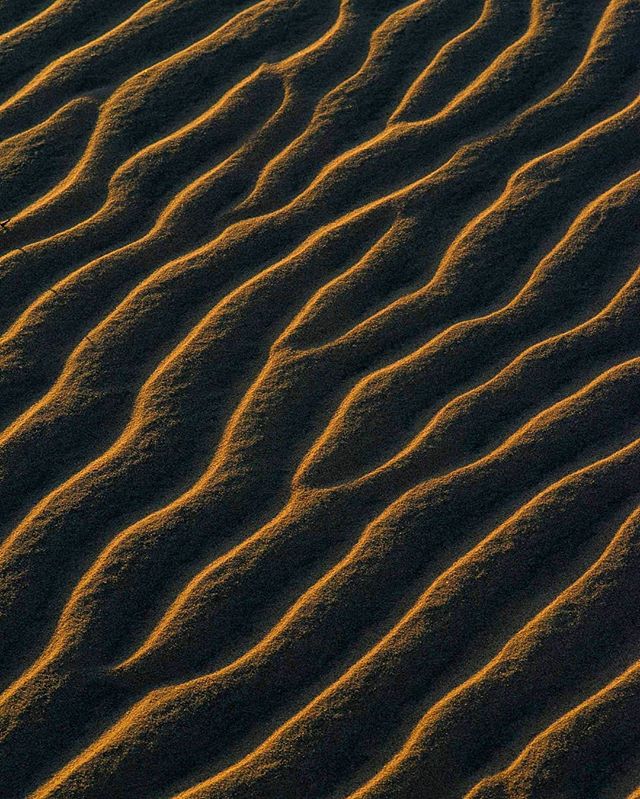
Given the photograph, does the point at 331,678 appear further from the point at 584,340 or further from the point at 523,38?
the point at 523,38

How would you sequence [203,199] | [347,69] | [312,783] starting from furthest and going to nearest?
[347,69] → [203,199] → [312,783]

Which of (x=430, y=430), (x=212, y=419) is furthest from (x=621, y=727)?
(x=212, y=419)

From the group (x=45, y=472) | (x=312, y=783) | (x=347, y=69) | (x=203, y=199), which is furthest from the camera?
(x=347, y=69)

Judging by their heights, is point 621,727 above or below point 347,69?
below

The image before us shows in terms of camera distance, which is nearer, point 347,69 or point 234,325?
point 234,325

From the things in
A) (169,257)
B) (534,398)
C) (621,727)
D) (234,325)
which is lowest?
(621,727)

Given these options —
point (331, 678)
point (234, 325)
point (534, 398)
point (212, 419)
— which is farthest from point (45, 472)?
point (534, 398)
